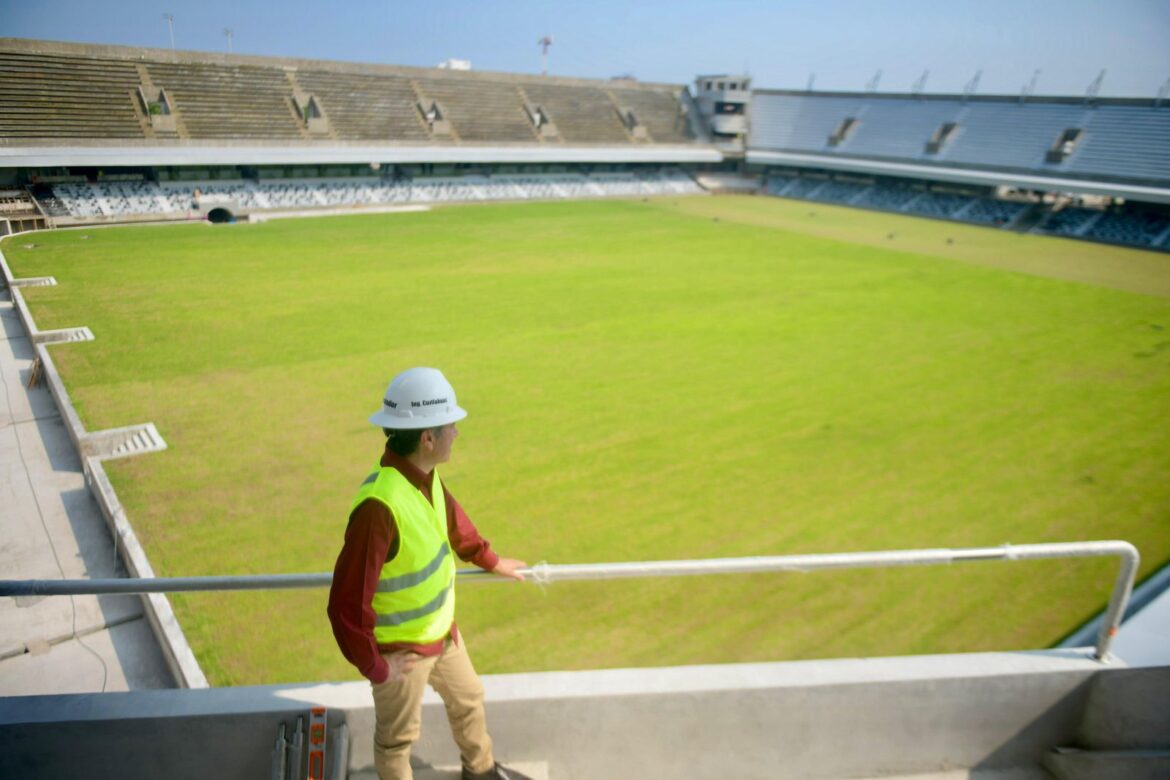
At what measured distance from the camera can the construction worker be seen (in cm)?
211

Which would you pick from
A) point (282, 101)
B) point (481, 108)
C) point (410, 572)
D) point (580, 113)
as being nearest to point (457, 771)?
point (410, 572)

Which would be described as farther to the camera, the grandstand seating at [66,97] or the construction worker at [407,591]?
the grandstand seating at [66,97]

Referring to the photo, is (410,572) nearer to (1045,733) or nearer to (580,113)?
(1045,733)

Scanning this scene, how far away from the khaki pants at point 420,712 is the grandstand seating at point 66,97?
32.1 meters

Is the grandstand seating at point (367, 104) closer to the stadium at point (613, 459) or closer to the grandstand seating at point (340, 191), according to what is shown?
the grandstand seating at point (340, 191)

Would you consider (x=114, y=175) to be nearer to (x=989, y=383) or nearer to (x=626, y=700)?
(x=989, y=383)

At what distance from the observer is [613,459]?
8867mm

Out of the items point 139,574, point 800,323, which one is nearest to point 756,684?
point 139,574

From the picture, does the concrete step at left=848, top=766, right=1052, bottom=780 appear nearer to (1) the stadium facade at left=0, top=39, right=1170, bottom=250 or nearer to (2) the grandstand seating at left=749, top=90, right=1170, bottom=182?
(1) the stadium facade at left=0, top=39, right=1170, bottom=250

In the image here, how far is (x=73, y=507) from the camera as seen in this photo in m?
7.54

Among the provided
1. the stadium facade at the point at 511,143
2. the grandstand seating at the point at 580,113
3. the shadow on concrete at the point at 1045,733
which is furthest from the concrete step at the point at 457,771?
the grandstand seating at the point at 580,113

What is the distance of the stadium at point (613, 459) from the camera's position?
261 centimetres

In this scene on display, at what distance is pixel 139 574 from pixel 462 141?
34.6m

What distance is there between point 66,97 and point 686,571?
3484cm
